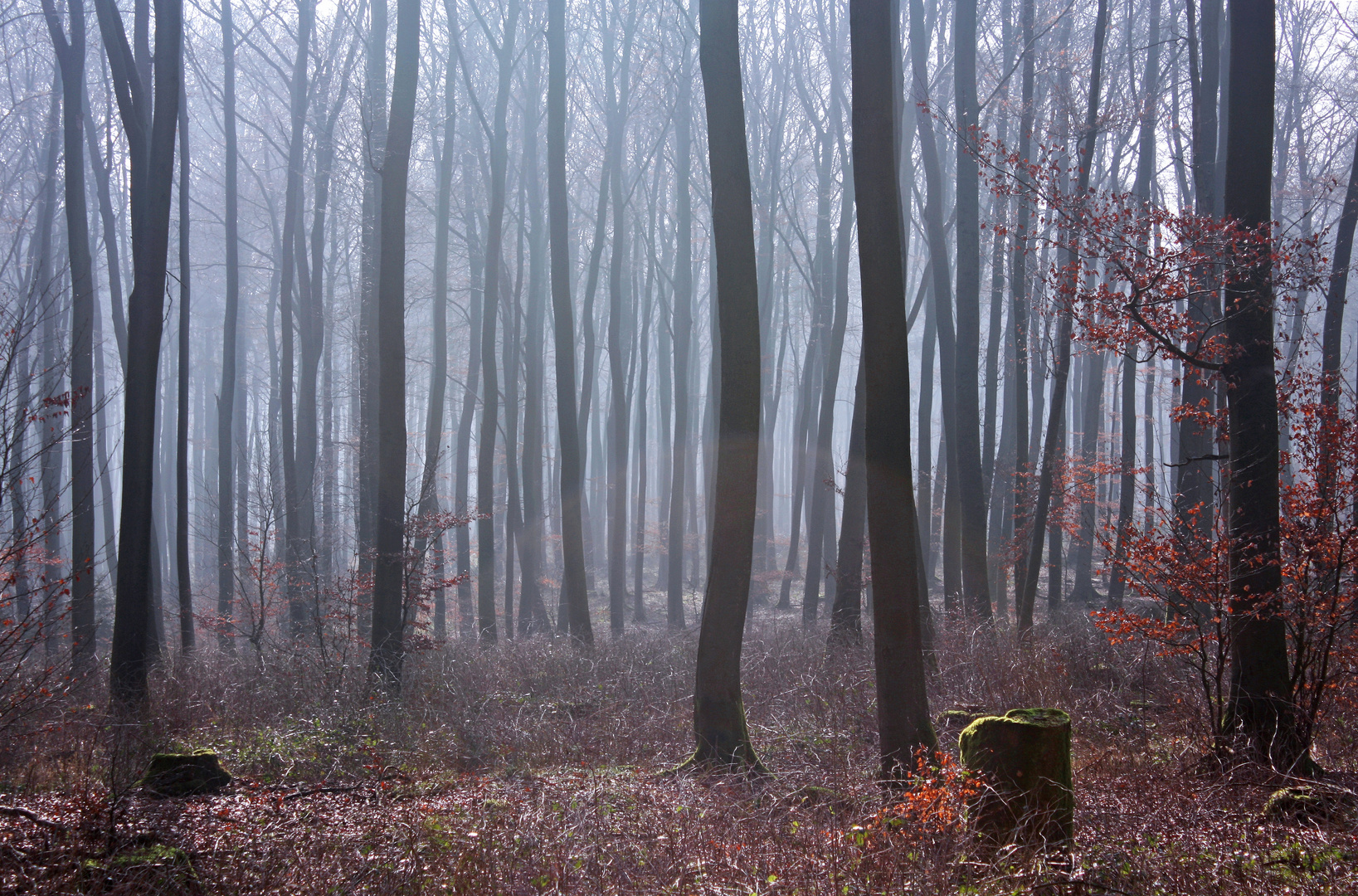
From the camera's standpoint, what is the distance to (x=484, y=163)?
19578mm

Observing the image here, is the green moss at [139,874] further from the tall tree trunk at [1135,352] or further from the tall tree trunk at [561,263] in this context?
the tall tree trunk at [1135,352]

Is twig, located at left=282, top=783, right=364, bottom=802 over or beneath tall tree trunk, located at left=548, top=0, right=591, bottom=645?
beneath

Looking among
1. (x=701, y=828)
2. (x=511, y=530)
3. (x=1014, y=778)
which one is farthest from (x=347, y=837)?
(x=511, y=530)

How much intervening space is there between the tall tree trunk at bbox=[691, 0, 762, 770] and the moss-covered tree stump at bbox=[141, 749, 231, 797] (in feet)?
10.8

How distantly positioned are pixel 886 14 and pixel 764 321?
19.1m

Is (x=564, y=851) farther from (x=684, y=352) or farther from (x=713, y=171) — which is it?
(x=684, y=352)

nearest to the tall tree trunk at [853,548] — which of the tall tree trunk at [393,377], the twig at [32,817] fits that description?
the tall tree trunk at [393,377]

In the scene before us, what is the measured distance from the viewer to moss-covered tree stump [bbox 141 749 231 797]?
496cm

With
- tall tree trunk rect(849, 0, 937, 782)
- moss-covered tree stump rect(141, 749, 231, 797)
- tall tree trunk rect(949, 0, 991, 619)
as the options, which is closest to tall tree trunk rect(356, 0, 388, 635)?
moss-covered tree stump rect(141, 749, 231, 797)

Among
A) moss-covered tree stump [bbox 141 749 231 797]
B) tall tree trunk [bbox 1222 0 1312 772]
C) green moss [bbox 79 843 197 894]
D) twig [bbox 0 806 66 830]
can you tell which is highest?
tall tree trunk [bbox 1222 0 1312 772]

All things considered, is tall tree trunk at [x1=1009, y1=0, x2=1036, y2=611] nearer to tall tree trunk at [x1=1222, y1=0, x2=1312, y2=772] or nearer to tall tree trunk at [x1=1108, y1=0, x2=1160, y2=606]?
tall tree trunk at [x1=1108, y1=0, x2=1160, y2=606]

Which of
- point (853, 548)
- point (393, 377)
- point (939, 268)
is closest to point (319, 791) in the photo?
point (393, 377)

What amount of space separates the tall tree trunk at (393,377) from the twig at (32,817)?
475cm

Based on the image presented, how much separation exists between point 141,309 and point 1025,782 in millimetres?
9538
